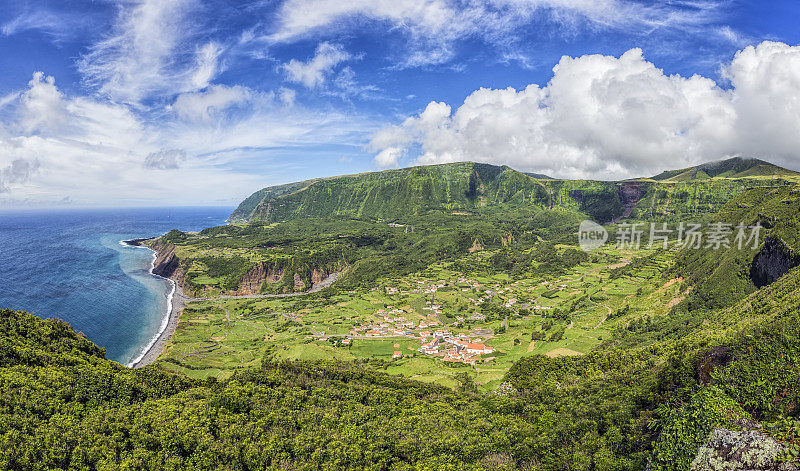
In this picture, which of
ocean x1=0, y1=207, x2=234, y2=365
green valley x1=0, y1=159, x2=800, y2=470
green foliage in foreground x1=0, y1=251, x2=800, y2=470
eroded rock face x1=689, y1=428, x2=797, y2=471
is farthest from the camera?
ocean x1=0, y1=207, x2=234, y2=365

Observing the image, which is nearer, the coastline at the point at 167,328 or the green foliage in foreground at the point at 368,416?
the green foliage in foreground at the point at 368,416

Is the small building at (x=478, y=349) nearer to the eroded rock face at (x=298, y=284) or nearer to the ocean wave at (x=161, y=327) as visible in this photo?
the ocean wave at (x=161, y=327)

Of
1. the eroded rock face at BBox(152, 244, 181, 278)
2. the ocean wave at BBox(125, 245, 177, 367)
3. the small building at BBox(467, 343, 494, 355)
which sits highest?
the eroded rock face at BBox(152, 244, 181, 278)

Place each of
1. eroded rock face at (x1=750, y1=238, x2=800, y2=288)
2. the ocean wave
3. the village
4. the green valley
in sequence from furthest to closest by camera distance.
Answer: the ocean wave → the village → eroded rock face at (x1=750, y1=238, x2=800, y2=288) → the green valley

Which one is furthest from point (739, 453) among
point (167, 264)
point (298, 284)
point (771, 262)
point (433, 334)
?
point (167, 264)

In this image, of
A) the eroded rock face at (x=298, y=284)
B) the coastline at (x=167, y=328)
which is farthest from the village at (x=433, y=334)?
the eroded rock face at (x=298, y=284)

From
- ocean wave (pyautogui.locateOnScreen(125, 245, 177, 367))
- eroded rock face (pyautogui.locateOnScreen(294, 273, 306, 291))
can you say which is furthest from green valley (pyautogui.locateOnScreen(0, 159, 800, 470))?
eroded rock face (pyautogui.locateOnScreen(294, 273, 306, 291))

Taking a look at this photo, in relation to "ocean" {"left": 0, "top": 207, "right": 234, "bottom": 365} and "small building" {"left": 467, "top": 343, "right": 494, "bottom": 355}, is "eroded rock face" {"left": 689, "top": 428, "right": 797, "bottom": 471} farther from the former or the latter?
"ocean" {"left": 0, "top": 207, "right": 234, "bottom": 365}
